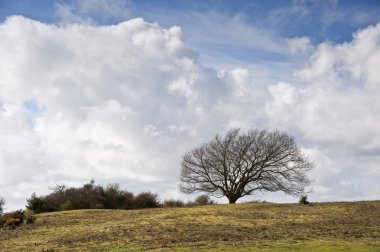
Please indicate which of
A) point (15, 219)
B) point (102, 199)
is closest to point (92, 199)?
point (102, 199)

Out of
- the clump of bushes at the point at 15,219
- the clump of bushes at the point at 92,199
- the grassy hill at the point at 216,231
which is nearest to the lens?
the grassy hill at the point at 216,231

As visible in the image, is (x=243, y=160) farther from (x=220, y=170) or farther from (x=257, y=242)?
(x=257, y=242)

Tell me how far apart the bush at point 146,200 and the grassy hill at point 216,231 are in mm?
17759

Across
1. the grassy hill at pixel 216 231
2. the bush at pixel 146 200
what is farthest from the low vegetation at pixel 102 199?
the grassy hill at pixel 216 231

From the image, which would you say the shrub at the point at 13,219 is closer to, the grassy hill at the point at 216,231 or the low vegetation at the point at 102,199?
the grassy hill at the point at 216,231

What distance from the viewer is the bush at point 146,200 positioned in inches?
2308

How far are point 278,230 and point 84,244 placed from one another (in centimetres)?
1068

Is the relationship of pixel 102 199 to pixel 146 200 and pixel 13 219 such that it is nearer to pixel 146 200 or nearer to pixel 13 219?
pixel 146 200

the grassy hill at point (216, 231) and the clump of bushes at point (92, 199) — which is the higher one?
the clump of bushes at point (92, 199)

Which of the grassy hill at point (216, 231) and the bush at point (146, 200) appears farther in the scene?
the bush at point (146, 200)

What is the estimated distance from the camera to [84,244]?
24.4 meters

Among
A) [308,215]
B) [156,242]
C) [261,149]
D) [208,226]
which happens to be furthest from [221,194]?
[156,242]

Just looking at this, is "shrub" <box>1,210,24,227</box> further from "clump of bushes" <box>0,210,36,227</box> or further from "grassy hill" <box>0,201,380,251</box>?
"grassy hill" <box>0,201,380,251</box>

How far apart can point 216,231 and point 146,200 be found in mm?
32030
